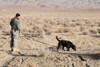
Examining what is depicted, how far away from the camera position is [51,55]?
9031mm

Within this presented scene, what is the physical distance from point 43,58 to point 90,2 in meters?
195

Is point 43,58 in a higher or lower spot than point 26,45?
higher

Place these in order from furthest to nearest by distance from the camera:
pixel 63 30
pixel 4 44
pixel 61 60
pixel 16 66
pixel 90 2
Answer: pixel 90 2 < pixel 63 30 < pixel 4 44 < pixel 61 60 < pixel 16 66

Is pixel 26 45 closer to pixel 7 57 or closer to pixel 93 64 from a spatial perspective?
pixel 7 57

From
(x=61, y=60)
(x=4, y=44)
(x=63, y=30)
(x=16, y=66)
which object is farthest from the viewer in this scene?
(x=63, y=30)

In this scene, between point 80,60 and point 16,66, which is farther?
point 80,60

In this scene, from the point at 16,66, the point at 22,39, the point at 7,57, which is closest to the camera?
the point at 16,66

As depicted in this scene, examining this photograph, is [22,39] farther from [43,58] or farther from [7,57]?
[43,58]

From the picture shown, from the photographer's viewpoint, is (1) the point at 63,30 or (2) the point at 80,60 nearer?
(2) the point at 80,60

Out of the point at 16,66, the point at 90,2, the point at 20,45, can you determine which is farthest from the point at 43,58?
the point at 90,2

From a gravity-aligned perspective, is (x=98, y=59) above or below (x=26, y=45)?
above

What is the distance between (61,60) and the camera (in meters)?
8.60

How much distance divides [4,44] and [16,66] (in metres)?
6.73

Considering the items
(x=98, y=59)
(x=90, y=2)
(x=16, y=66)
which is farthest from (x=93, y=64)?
(x=90, y=2)
